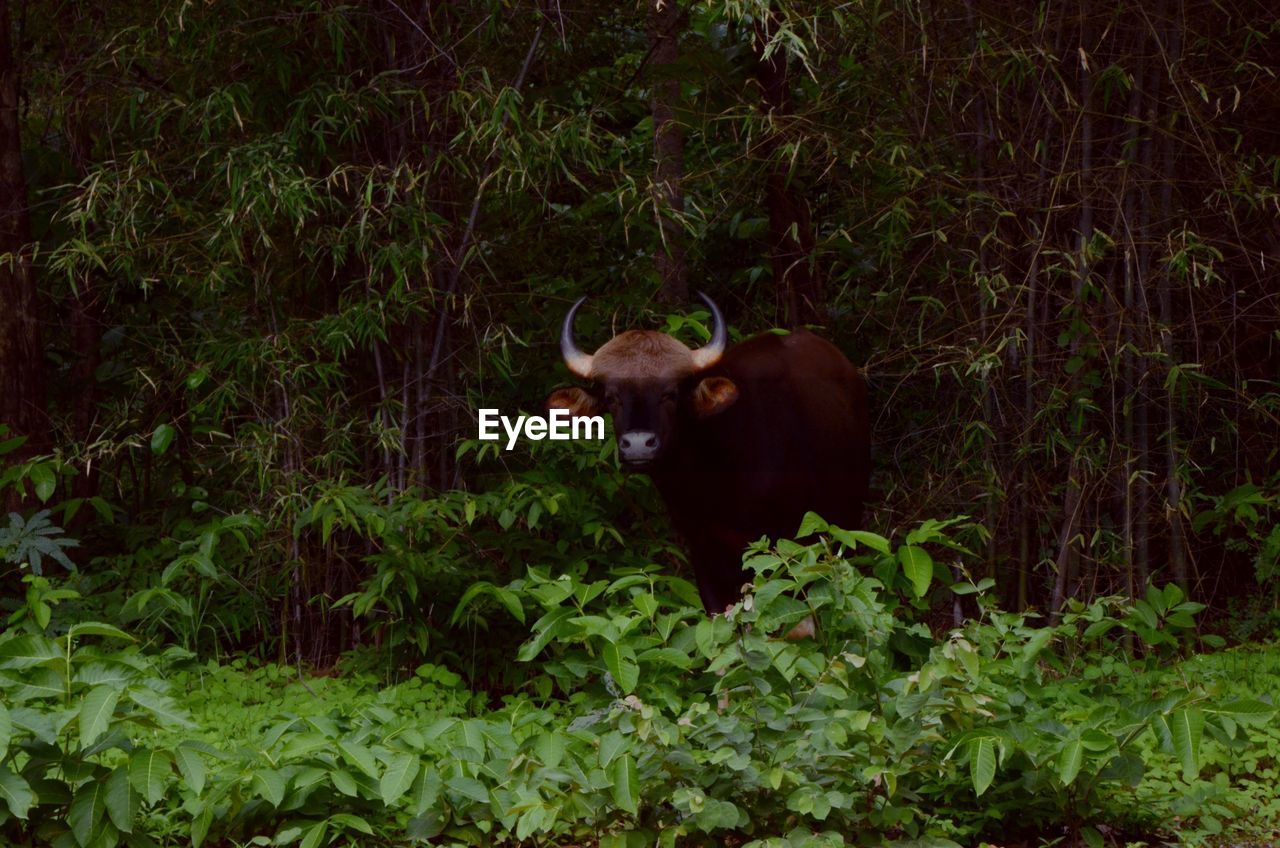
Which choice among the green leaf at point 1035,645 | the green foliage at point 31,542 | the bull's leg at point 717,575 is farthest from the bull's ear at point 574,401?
the green leaf at point 1035,645

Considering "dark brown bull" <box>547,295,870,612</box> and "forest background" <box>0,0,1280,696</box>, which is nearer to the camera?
"dark brown bull" <box>547,295,870,612</box>

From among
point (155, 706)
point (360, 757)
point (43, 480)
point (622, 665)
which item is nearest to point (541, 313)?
point (43, 480)

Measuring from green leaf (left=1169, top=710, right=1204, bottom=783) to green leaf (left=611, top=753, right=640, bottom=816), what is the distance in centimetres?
117

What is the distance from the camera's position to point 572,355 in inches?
195

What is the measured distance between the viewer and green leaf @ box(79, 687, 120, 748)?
3.12 m

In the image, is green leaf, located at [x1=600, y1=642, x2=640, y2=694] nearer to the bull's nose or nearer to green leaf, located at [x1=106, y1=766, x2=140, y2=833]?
the bull's nose

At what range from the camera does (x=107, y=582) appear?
5.62 m

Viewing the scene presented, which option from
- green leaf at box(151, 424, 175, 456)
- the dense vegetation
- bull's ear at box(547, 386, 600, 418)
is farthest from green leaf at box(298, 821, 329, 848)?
green leaf at box(151, 424, 175, 456)

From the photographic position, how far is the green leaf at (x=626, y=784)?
3.17 m

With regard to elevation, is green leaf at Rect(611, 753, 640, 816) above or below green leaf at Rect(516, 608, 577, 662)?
below

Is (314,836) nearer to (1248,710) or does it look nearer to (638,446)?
(638,446)

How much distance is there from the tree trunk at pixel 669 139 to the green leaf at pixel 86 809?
3139mm

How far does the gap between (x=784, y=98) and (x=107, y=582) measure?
10.8 ft

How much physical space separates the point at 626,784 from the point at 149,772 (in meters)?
1.03
